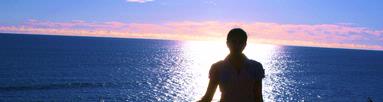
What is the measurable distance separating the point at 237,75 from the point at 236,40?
12.9 inches

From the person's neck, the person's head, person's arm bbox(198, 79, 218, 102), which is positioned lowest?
person's arm bbox(198, 79, 218, 102)

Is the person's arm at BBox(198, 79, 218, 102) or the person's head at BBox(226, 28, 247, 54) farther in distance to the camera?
the person's arm at BBox(198, 79, 218, 102)

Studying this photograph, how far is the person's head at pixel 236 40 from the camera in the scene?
418 cm

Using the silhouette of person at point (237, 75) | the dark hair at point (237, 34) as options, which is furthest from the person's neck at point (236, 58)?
the dark hair at point (237, 34)

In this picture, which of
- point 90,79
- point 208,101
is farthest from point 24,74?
point 208,101

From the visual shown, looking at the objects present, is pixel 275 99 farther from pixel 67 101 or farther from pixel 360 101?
pixel 67 101

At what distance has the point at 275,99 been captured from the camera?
91375 mm

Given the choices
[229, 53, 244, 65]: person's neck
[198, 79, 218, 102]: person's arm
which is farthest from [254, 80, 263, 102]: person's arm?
[198, 79, 218, 102]: person's arm

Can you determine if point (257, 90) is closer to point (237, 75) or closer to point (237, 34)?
point (237, 75)

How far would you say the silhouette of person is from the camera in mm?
4309

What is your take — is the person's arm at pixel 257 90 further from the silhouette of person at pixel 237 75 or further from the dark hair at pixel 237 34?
the dark hair at pixel 237 34

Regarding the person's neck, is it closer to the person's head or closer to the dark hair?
the person's head

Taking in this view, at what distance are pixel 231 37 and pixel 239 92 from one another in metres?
0.52

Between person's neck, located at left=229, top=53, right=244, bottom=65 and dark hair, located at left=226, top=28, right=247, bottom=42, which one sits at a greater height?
dark hair, located at left=226, top=28, right=247, bottom=42
